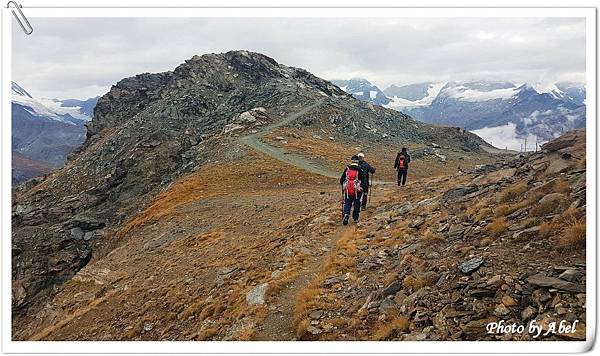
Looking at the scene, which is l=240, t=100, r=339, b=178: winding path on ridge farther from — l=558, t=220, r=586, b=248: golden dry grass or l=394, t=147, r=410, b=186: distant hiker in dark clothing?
l=558, t=220, r=586, b=248: golden dry grass

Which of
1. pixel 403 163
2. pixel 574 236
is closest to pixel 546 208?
pixel 574 236

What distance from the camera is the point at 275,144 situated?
4806 cm

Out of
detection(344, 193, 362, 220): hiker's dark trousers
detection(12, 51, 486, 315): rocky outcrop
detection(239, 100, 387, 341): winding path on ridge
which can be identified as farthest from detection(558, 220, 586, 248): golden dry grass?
detection(12, 51, 486, 315): rocky outcrop

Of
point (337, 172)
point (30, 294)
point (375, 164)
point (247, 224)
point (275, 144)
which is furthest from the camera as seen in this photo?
point (275, 144)

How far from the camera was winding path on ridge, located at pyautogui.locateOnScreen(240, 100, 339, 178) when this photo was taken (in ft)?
123

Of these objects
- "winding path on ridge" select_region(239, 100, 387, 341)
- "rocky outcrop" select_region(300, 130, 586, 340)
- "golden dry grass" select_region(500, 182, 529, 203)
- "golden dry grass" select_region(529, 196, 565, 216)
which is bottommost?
"winding path on ridge" select_region(239, 100, 387, 341)

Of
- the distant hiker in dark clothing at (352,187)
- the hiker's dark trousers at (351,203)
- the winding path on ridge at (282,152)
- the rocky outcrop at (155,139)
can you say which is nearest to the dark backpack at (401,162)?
the distant hiker in dark clothing at (352,187)

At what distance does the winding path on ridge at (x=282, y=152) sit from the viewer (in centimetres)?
3744

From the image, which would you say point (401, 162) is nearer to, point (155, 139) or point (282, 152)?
point (282, 152)

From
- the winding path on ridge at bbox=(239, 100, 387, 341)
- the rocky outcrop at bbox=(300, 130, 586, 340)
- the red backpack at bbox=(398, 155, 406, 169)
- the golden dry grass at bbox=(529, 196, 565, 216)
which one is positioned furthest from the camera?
the red backpack at bbox=(398, 155, 406, 169)

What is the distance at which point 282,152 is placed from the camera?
44562mm

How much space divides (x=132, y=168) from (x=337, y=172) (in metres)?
23.8
